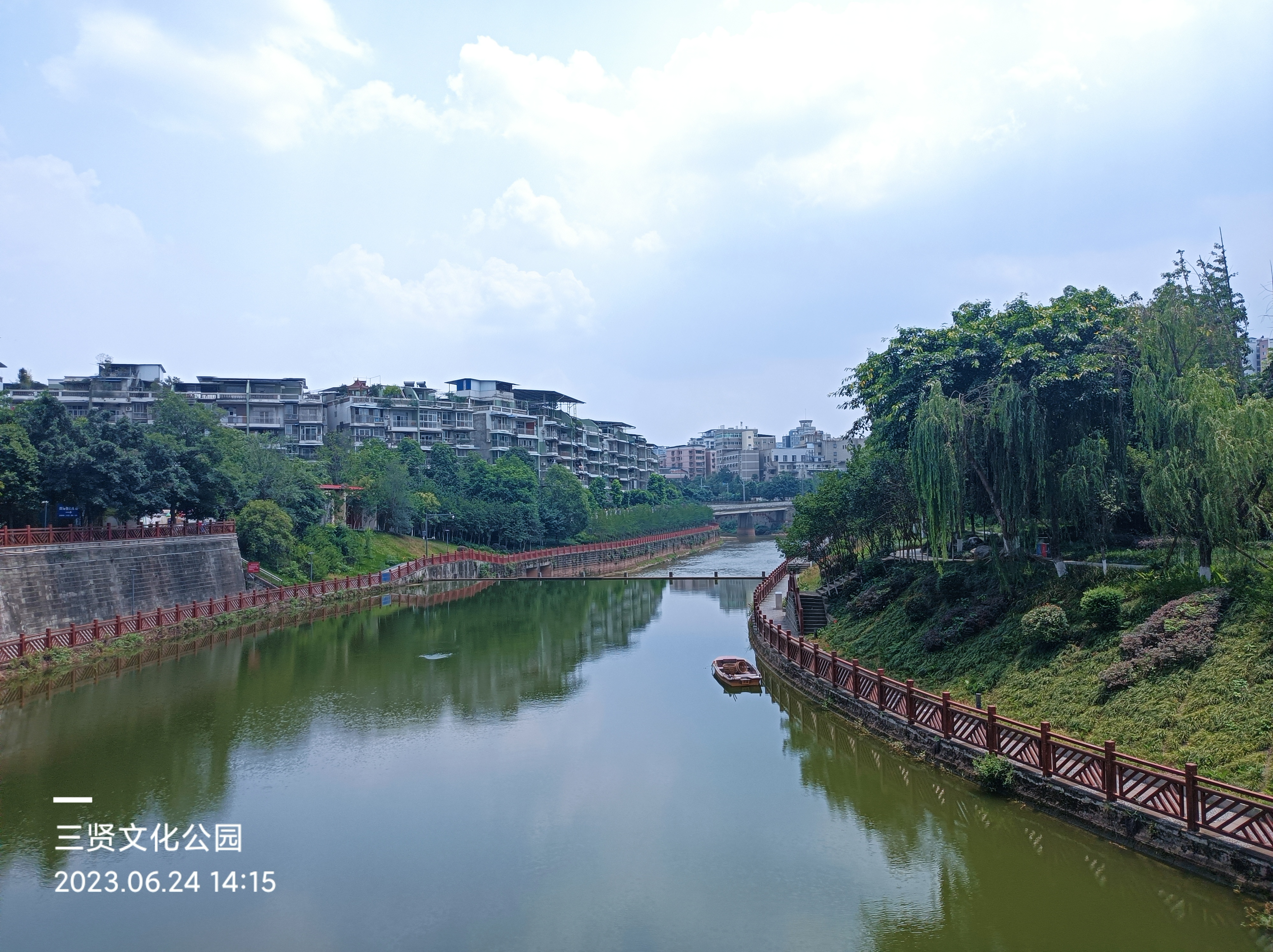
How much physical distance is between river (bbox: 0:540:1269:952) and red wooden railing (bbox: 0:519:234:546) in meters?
7.10

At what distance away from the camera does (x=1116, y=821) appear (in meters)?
10.5

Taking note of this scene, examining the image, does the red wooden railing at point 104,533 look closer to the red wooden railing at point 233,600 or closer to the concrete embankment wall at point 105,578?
the red wooden railing at point 233,600

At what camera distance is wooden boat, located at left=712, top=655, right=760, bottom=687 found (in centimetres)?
2167

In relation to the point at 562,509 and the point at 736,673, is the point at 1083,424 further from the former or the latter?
the point at 562,509

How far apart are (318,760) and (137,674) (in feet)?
35.4

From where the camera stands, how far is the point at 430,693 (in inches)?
843

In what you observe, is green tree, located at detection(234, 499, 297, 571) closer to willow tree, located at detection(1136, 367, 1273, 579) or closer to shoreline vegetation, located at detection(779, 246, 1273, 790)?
shoreline vegetation, located at detection(779, 246, 1273, 790)

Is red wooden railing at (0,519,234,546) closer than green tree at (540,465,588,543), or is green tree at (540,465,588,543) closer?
red wooden railing at (0,519,234,546)

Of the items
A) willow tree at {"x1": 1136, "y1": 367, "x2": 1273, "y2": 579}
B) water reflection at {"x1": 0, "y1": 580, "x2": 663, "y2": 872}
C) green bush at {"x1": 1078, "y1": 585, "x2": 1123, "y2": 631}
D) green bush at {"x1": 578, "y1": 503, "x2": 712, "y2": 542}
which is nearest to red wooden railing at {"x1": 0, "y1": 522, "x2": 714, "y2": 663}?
water reflection at {"x1": 0, "y1": 580, "x2": 663, "y2": 872}

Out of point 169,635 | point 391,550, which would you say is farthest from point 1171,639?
point 391,550

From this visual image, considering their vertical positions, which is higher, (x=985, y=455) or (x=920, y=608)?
(x=985, y=455)

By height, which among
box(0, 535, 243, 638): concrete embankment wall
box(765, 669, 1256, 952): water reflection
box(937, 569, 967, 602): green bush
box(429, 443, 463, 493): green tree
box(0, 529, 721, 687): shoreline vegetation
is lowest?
box(765, 669, 1256, 952): water reflection

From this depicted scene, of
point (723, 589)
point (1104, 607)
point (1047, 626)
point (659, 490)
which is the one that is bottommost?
point (723, 589)

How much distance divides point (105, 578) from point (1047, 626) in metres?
28.8
